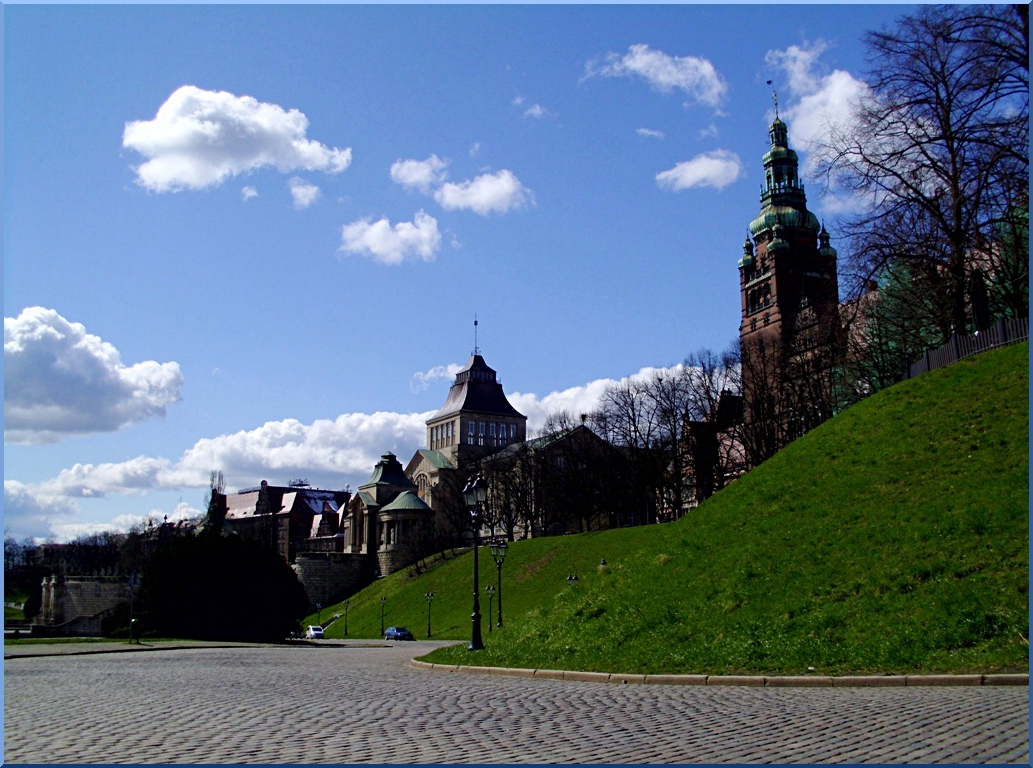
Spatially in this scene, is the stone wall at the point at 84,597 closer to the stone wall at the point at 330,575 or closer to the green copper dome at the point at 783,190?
the stone wall at the point at 330,575

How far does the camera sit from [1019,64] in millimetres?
25312

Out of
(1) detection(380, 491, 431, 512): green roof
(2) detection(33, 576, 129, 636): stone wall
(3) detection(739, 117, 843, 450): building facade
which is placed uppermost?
(3) detection(739, 117, 843, 450): building facade

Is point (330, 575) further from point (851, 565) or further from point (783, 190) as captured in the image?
point (851, 565)

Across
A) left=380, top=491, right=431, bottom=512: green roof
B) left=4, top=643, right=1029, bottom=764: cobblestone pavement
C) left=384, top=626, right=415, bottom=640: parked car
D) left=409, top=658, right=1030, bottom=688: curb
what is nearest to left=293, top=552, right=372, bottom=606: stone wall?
left=380, top=491, right=431, bottom=512: green roof

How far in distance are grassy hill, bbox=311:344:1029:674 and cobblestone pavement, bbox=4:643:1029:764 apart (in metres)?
2.31

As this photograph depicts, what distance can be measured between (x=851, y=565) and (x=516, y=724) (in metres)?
10.9

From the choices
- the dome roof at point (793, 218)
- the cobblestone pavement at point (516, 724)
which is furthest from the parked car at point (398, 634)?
the dome roof at point (793, 218)

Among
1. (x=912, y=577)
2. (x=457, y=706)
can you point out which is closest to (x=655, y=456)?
(x=912, y=577)

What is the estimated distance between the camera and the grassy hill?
15969mm

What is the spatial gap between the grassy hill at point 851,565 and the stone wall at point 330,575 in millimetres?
80160

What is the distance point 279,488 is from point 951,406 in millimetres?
139436

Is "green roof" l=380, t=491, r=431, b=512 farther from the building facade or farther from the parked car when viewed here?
the parked car

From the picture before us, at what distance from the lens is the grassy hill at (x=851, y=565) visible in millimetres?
15969

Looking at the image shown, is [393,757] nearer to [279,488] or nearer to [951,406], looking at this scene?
[951,406]
